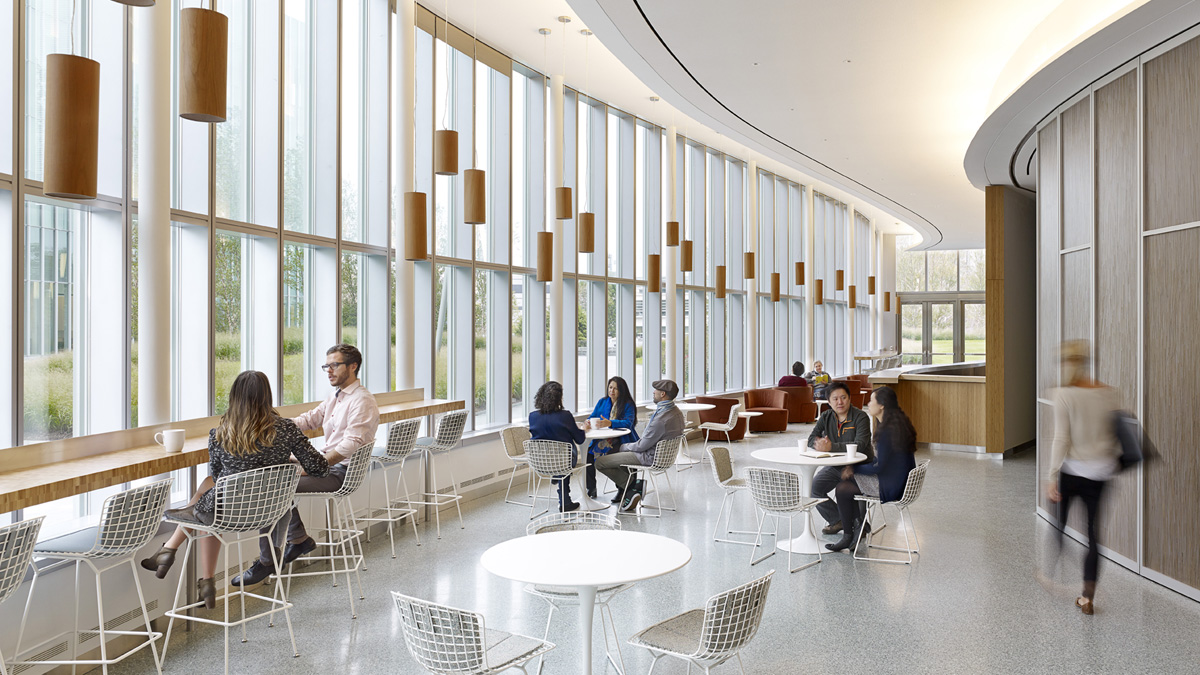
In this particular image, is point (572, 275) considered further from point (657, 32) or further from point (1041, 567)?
point (1041, 567)

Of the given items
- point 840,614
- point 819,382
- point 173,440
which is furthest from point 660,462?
point 819,382

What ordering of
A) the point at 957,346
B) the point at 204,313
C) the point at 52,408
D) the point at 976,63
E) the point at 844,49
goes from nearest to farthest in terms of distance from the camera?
the point at 52,408 < the point at 204,313 < the point at 844,49 < the point at 976,63 < the point at 957,346

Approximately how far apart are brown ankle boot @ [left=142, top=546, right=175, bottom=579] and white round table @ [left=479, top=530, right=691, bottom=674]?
6.86 ft

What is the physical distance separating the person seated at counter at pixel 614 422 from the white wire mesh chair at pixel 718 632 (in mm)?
4608

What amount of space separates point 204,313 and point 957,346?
23545mm

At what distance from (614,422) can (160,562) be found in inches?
172

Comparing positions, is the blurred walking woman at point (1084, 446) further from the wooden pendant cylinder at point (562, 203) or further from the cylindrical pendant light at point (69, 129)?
the cylindrical pendant light at point (69, 129)

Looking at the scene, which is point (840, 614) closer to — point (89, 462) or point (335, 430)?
point (335, 430)

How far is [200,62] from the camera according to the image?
10.9 ft

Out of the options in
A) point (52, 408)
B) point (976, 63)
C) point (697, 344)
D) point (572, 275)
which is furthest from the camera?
point (697, 344)

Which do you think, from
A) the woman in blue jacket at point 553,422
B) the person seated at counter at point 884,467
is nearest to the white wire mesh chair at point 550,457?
the woman in blue jacket at point 553,422

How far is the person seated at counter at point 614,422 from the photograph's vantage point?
25.5ft

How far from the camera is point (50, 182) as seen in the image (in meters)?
3.10

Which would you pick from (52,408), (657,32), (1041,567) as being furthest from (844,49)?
(52,408)
